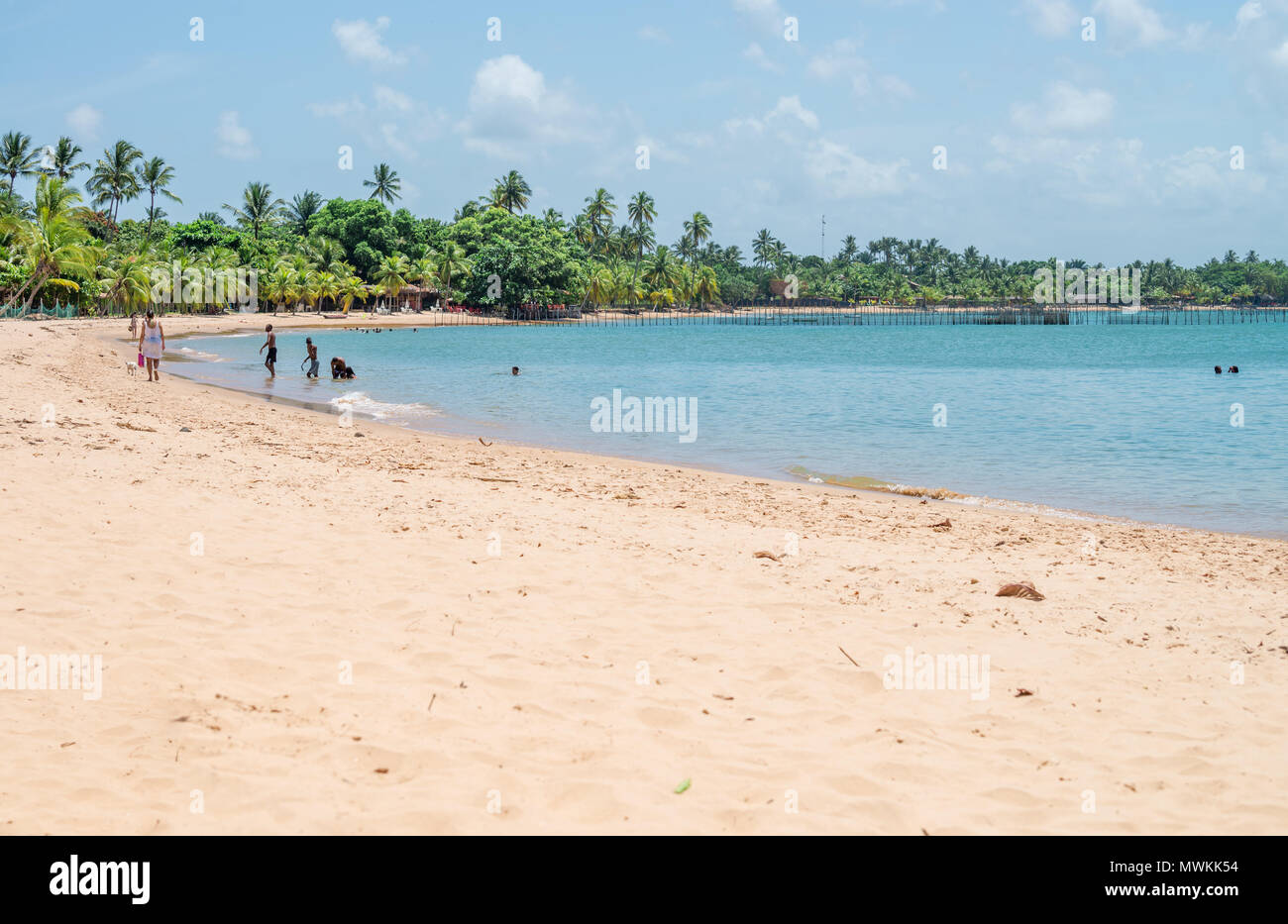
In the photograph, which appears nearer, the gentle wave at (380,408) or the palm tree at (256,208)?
the gentle wave at (380,408)

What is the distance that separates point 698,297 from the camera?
15312 cm

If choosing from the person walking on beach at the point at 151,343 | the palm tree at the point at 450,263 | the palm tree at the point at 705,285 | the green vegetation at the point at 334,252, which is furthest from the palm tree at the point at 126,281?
the palm tree at the point at 705,285

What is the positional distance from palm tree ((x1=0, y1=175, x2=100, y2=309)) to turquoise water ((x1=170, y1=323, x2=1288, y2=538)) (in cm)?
810

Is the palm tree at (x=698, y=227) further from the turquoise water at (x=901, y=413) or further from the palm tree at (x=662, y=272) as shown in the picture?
the turquoise water at (x=901, y=413)

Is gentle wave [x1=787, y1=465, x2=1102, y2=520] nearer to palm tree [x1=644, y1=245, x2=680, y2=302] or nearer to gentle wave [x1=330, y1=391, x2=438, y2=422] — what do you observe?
gentle wave [x1=330, y1=391, x2=438, y2=422]

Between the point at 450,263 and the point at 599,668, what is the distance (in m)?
103

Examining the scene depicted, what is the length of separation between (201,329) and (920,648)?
67.0 meters

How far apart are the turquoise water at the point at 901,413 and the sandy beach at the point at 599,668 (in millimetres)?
5962

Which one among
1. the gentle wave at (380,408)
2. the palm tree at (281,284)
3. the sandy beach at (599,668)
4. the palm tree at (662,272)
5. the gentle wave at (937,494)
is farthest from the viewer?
the palm tree at (662,272)

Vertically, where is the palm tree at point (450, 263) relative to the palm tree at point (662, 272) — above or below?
below

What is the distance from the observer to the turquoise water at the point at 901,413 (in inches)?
643

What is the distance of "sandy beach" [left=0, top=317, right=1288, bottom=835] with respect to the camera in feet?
13.4

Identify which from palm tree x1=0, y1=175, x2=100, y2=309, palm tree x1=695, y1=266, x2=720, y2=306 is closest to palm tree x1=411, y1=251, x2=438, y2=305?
palm tree x1=0, y1=175, x2=100, y2=309
